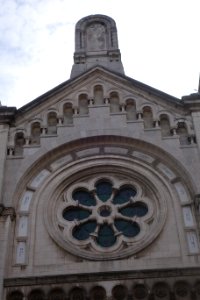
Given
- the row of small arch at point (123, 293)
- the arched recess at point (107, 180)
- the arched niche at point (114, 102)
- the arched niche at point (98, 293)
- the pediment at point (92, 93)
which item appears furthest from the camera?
the arched niche at point (114, 102)

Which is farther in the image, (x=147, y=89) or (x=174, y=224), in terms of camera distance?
(x=147, y=89)

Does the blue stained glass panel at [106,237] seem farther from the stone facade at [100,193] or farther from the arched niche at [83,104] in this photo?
the arched niche at [83,104]

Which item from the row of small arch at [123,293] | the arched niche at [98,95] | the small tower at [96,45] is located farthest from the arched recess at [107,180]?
the small tower at [96,45]

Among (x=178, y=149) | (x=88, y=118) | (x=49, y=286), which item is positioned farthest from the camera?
(x=88, y=118)

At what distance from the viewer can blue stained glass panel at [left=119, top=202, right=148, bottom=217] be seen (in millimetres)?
17797

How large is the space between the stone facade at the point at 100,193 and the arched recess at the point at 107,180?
0.04 meters

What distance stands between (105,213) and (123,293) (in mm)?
3503

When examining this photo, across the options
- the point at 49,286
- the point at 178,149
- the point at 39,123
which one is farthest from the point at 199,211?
the point at 39,123

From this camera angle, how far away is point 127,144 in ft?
64.1

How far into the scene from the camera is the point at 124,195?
60.7 ft

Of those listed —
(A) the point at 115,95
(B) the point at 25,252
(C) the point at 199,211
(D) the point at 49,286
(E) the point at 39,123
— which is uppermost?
(A) the point at 115,95

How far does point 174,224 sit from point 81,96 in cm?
721

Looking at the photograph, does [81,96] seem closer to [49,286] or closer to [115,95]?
[115,95]

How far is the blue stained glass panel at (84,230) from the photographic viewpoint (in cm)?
1720
